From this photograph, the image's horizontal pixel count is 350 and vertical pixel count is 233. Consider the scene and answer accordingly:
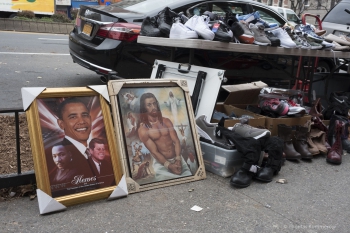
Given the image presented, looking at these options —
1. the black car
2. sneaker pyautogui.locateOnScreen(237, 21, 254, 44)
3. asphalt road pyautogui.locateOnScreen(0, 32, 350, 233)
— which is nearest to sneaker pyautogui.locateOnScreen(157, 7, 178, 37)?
the black car

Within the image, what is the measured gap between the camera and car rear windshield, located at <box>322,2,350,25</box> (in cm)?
860

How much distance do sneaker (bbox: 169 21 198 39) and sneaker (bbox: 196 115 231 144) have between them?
849 mm

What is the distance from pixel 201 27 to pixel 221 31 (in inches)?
9.1

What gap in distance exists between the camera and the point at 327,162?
4273 millimetres

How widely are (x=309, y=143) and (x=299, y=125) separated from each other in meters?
0.22

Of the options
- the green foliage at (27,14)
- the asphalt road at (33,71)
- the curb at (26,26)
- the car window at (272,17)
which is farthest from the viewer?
the green foliage at (27,14)

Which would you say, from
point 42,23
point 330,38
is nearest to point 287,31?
point 330,38

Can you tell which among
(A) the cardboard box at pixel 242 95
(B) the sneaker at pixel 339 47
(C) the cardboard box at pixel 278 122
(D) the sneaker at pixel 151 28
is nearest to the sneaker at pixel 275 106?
(C) the cardboard box at pixel 278 122

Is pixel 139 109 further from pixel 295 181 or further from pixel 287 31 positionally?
pixel 287 31

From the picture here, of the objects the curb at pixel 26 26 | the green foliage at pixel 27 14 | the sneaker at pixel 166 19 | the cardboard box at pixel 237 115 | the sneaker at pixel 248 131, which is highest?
the sneaker at pixel 166 19

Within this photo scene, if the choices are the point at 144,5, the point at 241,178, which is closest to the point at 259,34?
the point at 241,178

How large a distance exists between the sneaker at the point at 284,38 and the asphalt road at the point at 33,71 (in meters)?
3.57

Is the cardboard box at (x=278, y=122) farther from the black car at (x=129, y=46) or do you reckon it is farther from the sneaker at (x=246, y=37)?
the black car at (x=129, y=46)

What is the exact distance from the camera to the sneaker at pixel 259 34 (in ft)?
14.8
